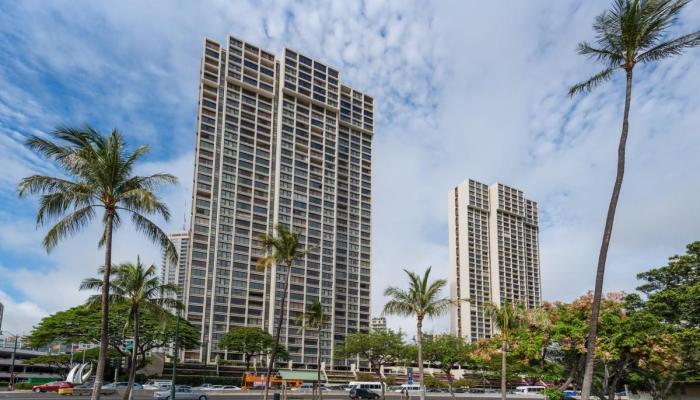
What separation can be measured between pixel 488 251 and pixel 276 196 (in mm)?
79155

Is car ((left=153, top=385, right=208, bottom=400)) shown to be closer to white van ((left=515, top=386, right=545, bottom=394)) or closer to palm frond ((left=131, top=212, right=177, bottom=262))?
palm frond ((left=131, top=212, right=177, bottom=262))

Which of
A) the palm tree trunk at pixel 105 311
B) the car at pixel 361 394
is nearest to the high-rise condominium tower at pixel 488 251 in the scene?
the car at pixel 361 394

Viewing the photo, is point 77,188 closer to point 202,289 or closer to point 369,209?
point 202,289

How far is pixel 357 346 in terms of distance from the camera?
6962cm

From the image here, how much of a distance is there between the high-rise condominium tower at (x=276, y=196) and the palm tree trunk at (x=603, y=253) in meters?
88.9

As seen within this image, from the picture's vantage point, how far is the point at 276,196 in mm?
116938

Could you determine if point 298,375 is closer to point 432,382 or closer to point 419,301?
point 419,301

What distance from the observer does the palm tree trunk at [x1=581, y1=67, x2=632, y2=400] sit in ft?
65.0

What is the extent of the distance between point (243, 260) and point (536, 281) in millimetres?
103432

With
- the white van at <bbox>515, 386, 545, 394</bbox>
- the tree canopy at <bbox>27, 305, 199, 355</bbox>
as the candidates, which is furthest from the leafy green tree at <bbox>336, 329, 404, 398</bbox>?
the white van at <bbox>515, 386, 545, 394</bbox>

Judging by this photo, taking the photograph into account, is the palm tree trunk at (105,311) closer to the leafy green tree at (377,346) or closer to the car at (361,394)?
the car at (361,394)

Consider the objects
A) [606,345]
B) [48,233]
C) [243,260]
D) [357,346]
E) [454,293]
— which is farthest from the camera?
[454,293]

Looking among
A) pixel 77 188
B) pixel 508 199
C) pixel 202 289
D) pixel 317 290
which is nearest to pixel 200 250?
pixel 202 289

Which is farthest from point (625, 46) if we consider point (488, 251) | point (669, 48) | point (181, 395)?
point (488, 251)
